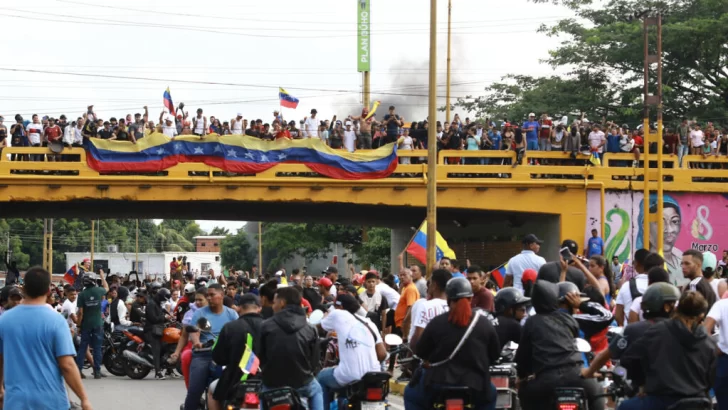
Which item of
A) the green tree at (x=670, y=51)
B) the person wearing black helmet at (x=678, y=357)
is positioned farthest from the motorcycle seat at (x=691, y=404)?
the green tree at (x=670, y=51)

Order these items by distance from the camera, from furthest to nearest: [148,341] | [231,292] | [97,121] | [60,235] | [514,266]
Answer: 1. [60,235]
2. [97,121]
3. [148,341]
4. [231,292]
5. [514,266]

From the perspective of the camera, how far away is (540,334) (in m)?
8.97

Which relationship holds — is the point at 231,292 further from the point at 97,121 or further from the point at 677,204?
the point at 677,204

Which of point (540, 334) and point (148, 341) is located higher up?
point (540, 334)

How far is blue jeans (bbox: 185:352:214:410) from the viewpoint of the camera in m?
11.6

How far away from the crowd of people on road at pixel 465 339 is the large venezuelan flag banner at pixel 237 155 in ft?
55.7

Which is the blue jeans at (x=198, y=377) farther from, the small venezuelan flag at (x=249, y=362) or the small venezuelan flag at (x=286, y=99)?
the small venezuelan flag at (x=286, y=99)

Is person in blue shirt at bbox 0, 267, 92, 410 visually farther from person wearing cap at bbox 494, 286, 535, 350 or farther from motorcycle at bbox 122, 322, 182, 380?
motorcycle at bbox 122, 322, 182, 380

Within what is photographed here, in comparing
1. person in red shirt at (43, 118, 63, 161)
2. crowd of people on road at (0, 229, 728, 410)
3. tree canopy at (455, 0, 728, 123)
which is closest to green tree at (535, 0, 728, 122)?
tree canopy at (455, 0, 728, 123)

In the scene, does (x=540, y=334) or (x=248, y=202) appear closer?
(x=540, y=334)

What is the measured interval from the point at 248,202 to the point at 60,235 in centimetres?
7618

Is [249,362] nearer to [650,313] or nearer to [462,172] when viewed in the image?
[650,313]

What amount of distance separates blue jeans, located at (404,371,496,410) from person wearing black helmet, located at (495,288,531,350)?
1.05 meters

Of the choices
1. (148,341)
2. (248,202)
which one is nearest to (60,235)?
(248,202)
